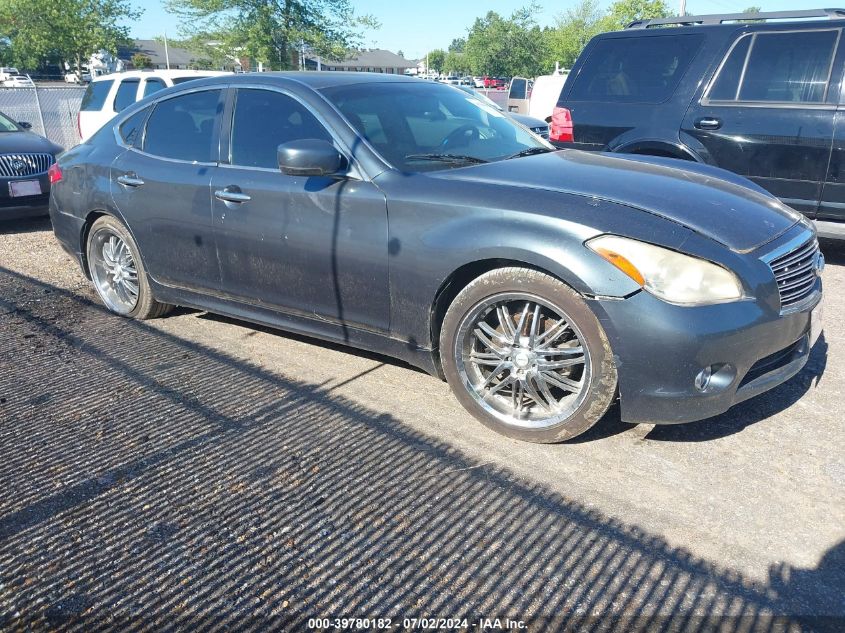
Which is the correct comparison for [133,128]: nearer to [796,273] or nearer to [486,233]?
[486,233]

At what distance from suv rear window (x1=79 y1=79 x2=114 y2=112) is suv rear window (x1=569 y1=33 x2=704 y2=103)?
821 cm

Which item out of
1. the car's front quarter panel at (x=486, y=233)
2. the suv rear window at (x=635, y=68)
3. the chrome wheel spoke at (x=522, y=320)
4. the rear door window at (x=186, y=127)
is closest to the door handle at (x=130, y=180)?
the rear door window at (x=186, y=127)

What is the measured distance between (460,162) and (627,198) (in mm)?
993

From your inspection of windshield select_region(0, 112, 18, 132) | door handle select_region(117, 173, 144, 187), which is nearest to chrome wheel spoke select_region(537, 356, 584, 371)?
door handle select_region(117, 173, 144, 187)

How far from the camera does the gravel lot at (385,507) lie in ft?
7.54

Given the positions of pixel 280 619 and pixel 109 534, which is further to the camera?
pixel 109 534

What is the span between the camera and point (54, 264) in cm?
673

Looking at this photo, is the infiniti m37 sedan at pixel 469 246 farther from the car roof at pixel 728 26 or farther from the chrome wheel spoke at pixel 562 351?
the car roof at pixel 728 26

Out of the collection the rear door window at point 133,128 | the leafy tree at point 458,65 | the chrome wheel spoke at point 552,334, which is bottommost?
the chrome wheel spoke at point 552,334

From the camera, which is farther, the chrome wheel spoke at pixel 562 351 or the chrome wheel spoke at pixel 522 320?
the chrome wheel spoke at pixel 522 320

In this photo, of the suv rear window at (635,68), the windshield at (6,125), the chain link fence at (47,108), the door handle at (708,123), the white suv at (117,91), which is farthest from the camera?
the chain link fence at (47,108)

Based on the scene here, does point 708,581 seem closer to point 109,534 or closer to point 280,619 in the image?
point 280,619

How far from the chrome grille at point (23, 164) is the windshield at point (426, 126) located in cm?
576

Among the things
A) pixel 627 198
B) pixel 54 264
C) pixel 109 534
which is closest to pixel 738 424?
pixel 627 198
